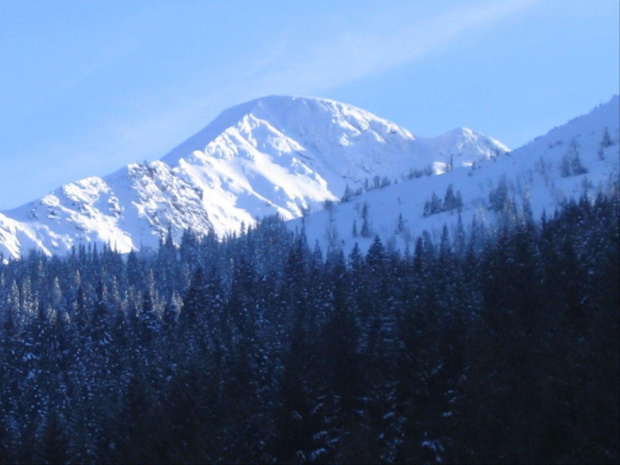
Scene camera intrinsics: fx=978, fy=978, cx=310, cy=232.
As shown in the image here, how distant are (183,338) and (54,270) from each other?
11892cm

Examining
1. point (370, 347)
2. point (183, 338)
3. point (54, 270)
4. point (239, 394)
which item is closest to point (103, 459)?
point (239, 394)

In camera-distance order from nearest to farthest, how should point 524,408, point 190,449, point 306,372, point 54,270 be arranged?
point 524,408, point 190,449, point 306,372, point 54,270

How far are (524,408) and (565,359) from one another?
2866mm

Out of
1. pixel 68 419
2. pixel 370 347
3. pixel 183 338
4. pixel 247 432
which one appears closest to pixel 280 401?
pixel 247 432

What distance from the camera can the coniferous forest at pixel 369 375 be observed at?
3912cm

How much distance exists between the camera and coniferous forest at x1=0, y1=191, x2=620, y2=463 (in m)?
39.1

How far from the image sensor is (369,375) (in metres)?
49.7

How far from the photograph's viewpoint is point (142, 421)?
2226 inches

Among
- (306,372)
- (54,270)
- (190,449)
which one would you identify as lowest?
(190,449)

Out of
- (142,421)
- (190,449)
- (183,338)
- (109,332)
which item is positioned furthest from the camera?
(109,332)

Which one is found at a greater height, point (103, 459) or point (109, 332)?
point (109, 332)

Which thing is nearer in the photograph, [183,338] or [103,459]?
[103,459]

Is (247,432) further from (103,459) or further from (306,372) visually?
(103,459)

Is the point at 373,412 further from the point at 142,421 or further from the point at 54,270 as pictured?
the point at 54,270
